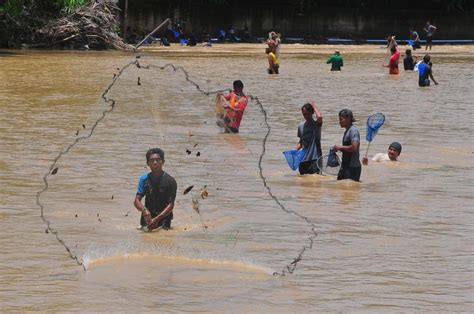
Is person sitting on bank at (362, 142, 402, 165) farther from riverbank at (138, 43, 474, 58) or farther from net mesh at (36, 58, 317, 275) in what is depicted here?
riverbank at (138, 43, 474, 58)

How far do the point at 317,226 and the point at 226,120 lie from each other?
7609 millimetres

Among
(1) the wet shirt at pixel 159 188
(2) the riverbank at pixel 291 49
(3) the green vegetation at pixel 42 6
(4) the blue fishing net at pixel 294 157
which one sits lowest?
(2) the riverbank at pixel 291 49

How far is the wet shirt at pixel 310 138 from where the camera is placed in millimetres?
14422

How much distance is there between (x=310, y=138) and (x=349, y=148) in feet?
2.75

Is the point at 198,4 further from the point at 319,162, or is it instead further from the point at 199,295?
the point at 199,295

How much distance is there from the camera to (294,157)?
14.9 meters

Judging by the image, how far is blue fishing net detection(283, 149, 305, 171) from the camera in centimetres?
1475

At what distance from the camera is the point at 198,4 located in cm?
5453

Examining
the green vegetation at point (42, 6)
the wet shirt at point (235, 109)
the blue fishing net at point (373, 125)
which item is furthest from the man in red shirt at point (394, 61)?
the blue fishing net at point (373, 125)

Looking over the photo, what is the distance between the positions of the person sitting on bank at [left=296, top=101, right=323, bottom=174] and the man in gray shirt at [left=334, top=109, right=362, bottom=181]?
17.7 inches

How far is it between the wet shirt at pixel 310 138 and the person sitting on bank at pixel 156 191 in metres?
4.30

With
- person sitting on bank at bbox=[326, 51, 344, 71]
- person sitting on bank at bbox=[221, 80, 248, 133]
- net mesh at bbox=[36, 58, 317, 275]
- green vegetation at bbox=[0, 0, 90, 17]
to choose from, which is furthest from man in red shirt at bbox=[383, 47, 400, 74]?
person sitting on bank at bbox=[221, 80, 248, 133]

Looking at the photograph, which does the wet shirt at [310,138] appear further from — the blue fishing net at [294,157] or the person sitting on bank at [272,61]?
the person sitting on bank at [272,61]

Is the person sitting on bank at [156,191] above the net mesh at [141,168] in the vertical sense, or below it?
above
